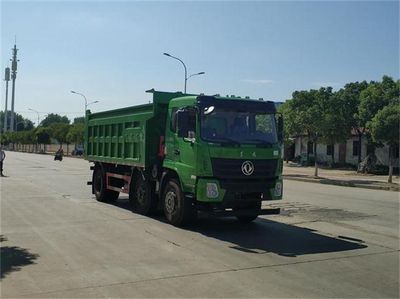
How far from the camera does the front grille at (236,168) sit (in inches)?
418

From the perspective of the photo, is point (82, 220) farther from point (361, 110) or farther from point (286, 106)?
point (286, 106)

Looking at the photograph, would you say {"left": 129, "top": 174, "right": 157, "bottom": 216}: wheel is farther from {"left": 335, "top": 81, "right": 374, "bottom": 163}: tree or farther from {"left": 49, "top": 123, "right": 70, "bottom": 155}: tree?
{"left": 49, "top": 123, "right": 70, "bottom": 155}: tree

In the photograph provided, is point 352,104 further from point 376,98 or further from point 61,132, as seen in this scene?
point 61,132

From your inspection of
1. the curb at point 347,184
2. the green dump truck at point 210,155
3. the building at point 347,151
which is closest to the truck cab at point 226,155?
the green dump truck at point 210,155

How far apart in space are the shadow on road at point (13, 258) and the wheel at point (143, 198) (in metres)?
4.35

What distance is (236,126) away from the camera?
11.0 m

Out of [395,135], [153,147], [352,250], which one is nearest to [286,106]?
[395,135]

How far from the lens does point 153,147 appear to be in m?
12.9

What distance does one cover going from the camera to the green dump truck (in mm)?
10641

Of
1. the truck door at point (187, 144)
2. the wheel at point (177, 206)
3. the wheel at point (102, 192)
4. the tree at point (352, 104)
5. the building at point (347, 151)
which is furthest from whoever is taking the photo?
the building at point (347, 151)

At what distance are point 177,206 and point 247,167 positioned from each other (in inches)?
67.8

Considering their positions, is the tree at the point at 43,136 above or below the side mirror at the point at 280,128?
above

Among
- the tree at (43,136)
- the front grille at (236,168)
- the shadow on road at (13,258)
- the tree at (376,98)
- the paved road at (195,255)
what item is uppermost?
the tree at (376,98)

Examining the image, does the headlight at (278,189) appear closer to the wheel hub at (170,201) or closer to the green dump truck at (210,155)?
the green dump truck at (210,155)
